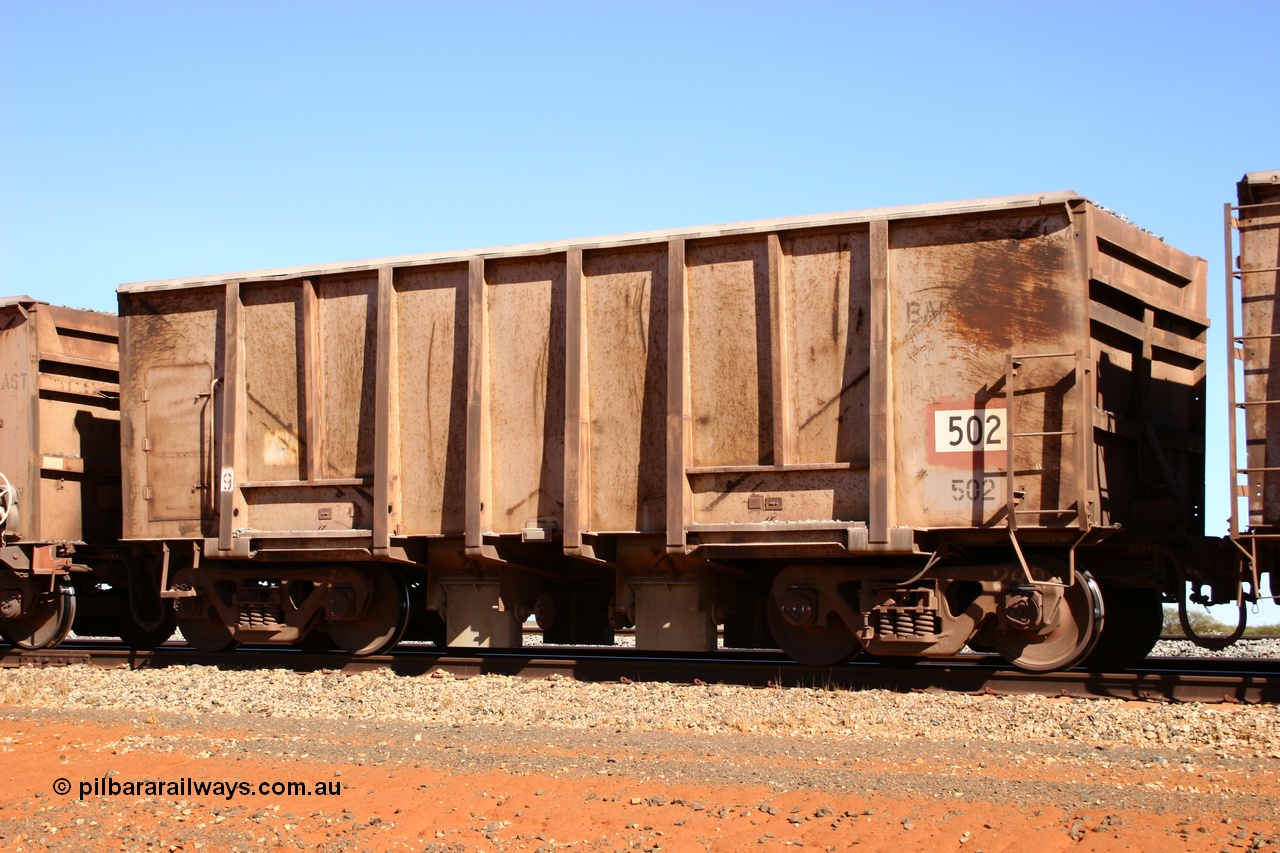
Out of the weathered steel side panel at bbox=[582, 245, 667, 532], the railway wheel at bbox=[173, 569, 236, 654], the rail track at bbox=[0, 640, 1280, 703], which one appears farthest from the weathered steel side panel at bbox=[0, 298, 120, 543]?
the weathered steel side panel at bbox=[582, 245, 667, 532]

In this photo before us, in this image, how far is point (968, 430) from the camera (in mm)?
9352

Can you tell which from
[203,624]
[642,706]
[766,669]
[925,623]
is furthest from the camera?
[203,624]

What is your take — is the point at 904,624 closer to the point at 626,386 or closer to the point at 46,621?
the point at 626,386

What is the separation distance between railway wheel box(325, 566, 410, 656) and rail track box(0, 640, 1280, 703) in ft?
0.55

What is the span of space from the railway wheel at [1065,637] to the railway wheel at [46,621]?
31.0 ft

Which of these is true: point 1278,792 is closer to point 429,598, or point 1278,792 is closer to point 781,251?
point 781,251

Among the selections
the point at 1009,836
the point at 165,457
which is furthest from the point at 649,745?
the point at 165,457

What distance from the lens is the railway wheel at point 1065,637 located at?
933cm

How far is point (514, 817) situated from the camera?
589 cm

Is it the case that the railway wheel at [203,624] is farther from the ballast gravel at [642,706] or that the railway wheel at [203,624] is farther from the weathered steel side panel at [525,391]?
the weathered steel side panel at [525,391]

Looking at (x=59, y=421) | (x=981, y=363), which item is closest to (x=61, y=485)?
(x=59, y=421)

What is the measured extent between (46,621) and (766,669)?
794 cm

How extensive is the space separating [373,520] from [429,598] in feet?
3.12

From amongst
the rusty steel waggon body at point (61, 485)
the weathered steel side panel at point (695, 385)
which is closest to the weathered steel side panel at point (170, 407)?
the weathered steel side panel at point (695, 385)
